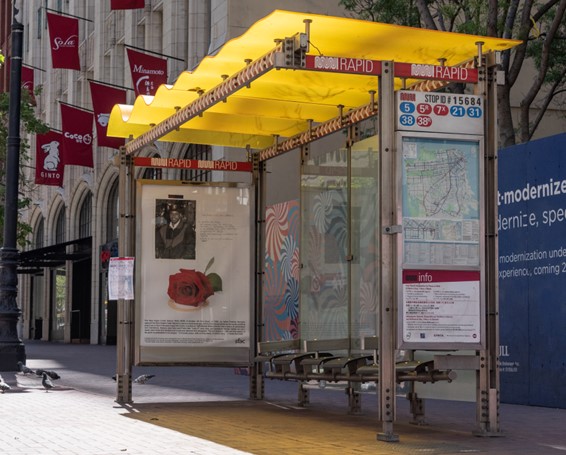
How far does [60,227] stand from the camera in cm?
5284

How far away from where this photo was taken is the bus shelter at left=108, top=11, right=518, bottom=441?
10.5m

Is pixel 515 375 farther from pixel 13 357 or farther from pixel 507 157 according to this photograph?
pixel 13 357

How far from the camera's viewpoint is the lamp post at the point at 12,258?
21734 mm

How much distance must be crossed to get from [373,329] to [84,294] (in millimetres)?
40044

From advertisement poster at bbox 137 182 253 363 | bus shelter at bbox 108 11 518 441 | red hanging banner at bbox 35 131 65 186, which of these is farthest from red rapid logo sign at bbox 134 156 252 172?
red hanging banner at bbox 35 131 65 186

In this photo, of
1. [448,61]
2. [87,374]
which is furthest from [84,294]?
[448,61]

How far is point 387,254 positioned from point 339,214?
3.72 metres

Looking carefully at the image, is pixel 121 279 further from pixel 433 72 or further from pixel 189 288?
pixel 433 72

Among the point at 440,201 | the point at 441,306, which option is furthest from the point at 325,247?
the point at 441,306

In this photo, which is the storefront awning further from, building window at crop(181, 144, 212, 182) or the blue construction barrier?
the blue construction barrier

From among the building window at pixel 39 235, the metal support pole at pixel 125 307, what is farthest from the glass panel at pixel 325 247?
the building window at pixel 39 235

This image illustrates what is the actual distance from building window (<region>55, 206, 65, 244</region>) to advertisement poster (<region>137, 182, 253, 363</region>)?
124ft

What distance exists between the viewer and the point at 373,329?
13.2 metres

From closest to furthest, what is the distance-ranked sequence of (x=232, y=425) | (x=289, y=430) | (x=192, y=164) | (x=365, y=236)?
(x=289, y=430)
(x=232, y=425)
(x=365, y=236)
(x=192, y=164)
